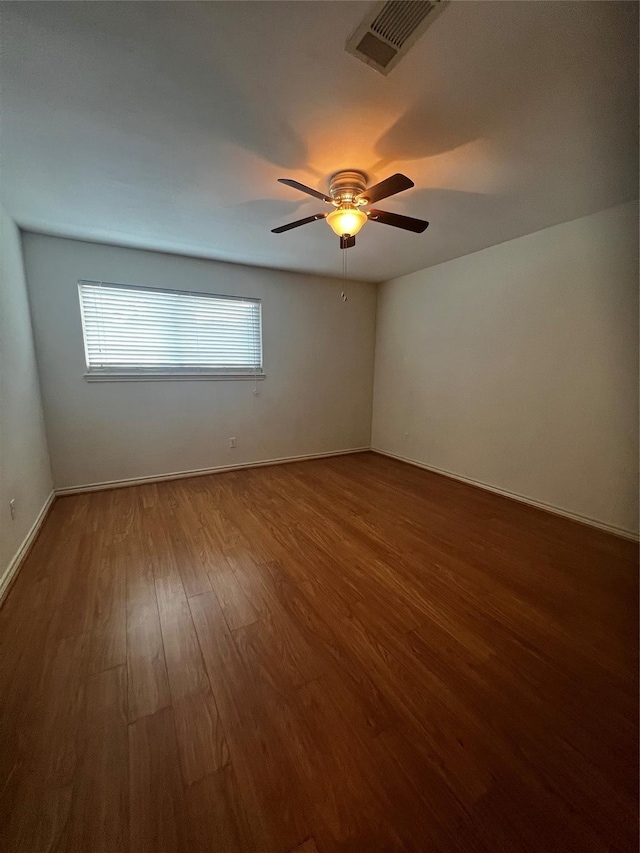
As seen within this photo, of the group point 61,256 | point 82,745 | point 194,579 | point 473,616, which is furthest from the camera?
point 61,256

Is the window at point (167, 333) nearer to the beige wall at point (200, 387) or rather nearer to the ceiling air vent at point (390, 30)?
the beige wall at point (200, 387)

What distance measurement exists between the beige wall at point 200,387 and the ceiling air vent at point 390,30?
110 inches

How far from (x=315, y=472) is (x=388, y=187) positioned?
Answer: 3006mm

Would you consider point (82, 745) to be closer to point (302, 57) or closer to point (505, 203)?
point (302, 57)

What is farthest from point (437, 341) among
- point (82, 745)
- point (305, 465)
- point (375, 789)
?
point (82, 745)

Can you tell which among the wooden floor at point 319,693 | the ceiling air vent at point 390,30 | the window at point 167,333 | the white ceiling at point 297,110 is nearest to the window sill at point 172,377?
the window at point 167,333

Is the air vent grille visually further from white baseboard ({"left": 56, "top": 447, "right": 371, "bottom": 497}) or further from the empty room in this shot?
white baseboard ({"left": 56, "top": 447, "right": 371, "bottom": 497})

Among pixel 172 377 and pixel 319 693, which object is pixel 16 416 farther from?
pixel 319 693

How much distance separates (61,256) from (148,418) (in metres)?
1.68

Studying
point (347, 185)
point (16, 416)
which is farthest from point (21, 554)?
point (347, 185)

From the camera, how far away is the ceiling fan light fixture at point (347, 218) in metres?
1.95

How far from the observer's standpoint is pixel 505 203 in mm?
2311

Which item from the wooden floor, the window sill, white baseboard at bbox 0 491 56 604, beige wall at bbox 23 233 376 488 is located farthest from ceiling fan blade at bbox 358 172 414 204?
white baseboard at bbox 0 491 56 604

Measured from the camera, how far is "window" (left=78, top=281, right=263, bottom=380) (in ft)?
10.4
